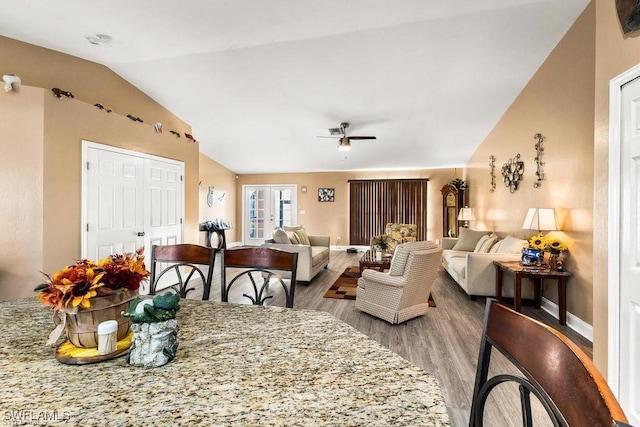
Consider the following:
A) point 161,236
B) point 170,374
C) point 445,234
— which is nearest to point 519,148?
point 445,234

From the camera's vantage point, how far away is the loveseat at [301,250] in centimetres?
462

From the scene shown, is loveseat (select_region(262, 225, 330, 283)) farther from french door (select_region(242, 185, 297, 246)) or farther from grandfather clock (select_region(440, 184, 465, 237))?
grandfather clock (select_region(440, 184, 465, 237))

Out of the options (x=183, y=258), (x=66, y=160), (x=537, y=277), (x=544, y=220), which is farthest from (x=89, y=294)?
(x=544, y=220)

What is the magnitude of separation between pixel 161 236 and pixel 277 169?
457 centimetres

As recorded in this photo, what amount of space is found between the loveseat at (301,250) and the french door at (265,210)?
10.0 feet

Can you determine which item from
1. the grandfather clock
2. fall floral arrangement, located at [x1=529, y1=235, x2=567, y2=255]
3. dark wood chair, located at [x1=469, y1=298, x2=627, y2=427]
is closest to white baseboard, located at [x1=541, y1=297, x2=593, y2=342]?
fall floral arrangement, located at [x1=529, y1=235, x2=567, y2=255]

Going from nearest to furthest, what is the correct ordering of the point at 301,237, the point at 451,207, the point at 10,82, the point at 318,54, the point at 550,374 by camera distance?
the point at 550,374 → the point at 10,82 → the point at 318,54 → the point at 301,237 → the point at 451,207

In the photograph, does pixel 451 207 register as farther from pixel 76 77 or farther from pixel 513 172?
pixel 76 77

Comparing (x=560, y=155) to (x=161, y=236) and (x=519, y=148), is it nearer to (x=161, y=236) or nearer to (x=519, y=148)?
(x=519, y=148)

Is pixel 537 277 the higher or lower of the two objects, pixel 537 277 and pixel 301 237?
the lower

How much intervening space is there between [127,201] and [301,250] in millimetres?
2440

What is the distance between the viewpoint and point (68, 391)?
2.25 feet

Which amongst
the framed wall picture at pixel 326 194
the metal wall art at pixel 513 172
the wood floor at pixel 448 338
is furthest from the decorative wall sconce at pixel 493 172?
the framed wall picture at pixel 326 194

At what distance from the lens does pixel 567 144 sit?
10.6 feet
